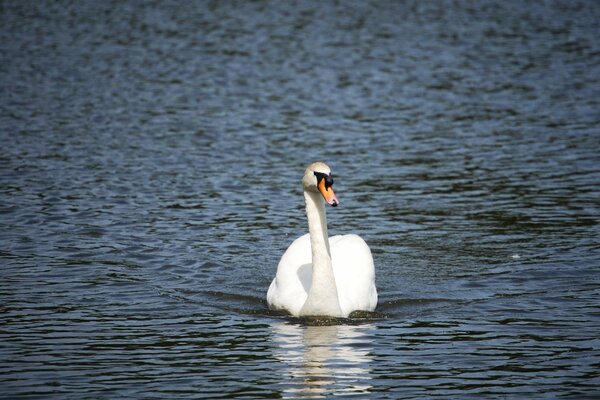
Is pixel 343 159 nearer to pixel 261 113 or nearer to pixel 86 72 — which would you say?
pixel 261 113

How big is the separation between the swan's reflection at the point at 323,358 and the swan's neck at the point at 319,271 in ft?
0.78

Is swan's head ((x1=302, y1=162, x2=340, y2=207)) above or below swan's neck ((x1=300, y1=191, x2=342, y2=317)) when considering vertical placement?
above

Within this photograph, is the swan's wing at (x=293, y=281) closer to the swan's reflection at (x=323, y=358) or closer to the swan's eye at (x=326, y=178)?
the swan's reflection at (x=323, y=358)

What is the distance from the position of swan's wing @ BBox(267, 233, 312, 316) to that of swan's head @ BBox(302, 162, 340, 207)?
1.13 m

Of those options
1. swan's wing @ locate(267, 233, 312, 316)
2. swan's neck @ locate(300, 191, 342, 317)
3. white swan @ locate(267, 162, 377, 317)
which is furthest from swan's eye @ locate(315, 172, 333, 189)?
swan's wing @ locate(267, 233, 312, 316)

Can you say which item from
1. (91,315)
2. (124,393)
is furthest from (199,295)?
(124,393)

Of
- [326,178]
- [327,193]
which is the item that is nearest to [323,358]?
[327,193]

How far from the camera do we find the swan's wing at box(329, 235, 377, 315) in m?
11.8

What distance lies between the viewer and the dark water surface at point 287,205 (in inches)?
392

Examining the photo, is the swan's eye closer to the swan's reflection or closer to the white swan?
the white swan

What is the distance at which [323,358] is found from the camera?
10.1 m

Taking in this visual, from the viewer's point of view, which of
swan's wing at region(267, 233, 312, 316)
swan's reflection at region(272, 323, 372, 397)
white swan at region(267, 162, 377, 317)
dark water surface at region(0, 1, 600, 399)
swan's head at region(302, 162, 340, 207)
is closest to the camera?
swan's reflection at region(272, 323, 372, 397)

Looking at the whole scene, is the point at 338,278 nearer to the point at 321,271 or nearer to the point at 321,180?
the point at 321,271

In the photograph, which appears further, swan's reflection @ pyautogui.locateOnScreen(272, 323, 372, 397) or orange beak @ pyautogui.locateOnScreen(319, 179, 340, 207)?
orange beak @ pyautogui.locateOnScreen(319, 179, 340, 207)
